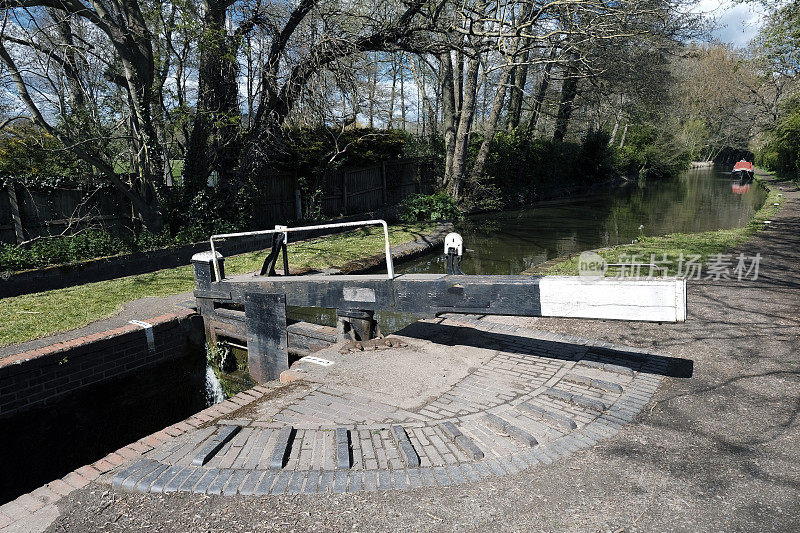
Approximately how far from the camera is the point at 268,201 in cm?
1468

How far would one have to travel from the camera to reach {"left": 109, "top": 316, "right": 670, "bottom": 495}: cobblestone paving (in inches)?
122

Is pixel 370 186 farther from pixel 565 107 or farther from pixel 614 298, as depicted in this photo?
pixel 614 298

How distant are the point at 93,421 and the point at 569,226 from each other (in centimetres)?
1534

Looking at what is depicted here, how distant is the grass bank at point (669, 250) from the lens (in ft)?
29.9

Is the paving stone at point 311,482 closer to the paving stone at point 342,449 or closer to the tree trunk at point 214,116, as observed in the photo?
the paving stone at point 342,449

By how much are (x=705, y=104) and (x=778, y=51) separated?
39.3 meters

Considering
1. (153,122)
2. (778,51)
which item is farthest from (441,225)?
(778,51)

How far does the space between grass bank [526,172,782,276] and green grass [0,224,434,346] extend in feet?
14.5

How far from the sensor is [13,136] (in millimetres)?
10312

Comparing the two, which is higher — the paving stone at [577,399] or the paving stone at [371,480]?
the paving stone at [577,399]

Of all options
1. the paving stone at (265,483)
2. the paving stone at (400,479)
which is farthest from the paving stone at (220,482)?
the paving stone at (400,479)

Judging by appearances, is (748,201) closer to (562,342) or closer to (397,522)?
(562,342)

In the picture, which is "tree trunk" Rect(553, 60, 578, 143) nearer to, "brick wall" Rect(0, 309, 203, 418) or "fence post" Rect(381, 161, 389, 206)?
"fence post" Rect(381, 161, 389, 206)

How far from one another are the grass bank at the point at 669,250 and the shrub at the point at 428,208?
687cm
